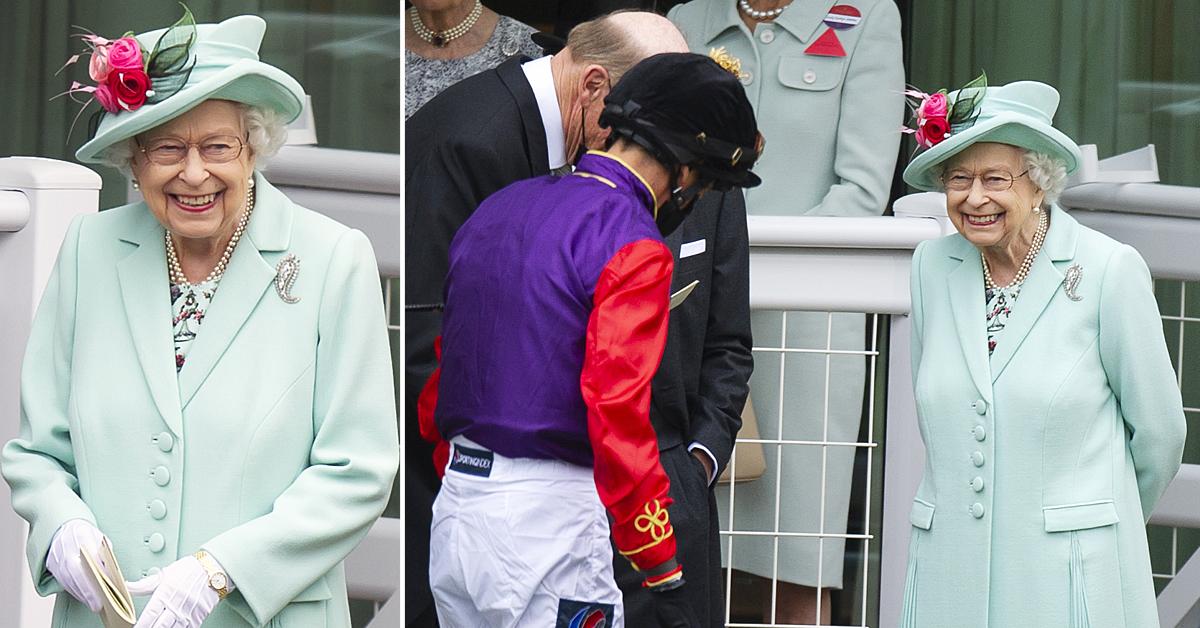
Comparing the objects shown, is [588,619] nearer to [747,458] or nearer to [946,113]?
[946,113]

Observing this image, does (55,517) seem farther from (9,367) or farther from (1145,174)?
(1145,174)

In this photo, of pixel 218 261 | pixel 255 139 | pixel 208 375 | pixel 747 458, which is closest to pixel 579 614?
pixel 208 375

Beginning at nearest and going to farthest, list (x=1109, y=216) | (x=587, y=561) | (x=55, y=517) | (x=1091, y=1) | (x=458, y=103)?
(x=55, y=517) < (x=587, y=561) < (x=458, y=103) < (x=1109, y=216) < (x=1091, y=1)

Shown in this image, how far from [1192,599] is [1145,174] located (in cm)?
125

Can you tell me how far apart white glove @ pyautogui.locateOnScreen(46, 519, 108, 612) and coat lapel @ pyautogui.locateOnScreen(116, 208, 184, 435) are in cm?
20

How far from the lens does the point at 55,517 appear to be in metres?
2.80

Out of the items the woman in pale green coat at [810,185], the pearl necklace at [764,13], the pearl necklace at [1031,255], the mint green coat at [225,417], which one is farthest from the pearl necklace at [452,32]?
the mint green coat at [225,417]

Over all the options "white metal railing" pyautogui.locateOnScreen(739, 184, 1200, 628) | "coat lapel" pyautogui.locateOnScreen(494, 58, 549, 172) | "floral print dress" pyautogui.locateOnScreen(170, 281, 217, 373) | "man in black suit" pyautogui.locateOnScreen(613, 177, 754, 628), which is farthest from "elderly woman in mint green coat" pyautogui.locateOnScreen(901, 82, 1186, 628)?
"floral print dress" pyautogui.locateOnScreen(170, 281, 217, 373)

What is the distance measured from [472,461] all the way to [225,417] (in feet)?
1.50

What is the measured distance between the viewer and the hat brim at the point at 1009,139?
363 cm

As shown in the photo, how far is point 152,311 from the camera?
2.90 m

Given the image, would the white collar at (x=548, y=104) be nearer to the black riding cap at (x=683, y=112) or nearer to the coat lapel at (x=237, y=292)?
the black riding cap at (x=683, y=112)

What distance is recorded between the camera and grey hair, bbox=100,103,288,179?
2918mm

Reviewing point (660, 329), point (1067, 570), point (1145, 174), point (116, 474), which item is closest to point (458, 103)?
point (660, 329)
